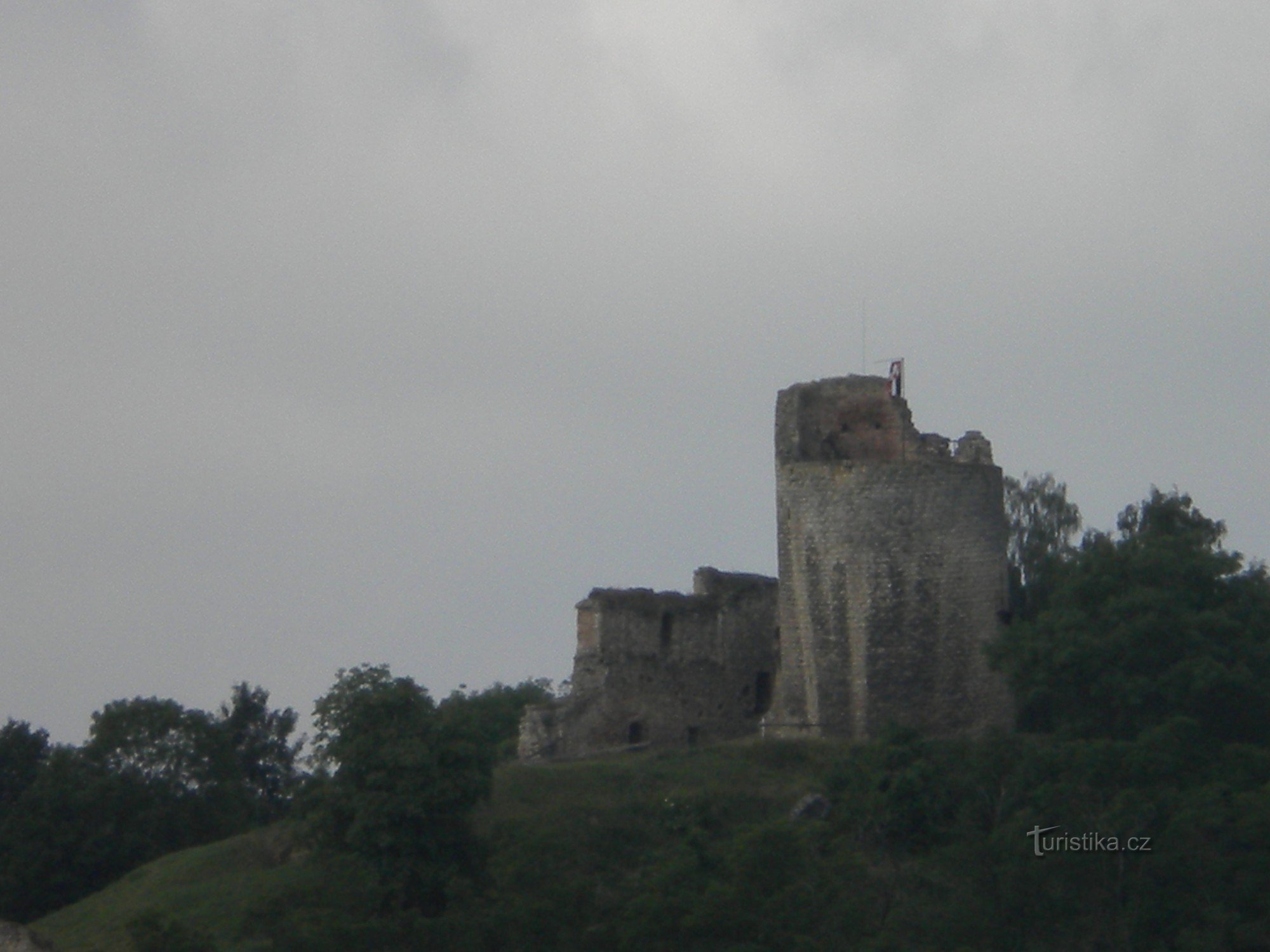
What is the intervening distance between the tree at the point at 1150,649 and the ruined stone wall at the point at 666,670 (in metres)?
6.04

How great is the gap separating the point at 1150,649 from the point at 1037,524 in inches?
363

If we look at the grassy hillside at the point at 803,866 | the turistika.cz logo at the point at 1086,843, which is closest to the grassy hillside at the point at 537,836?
the grassy hillside at the point at 803,866

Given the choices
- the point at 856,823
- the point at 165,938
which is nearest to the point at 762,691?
the point at 856,823

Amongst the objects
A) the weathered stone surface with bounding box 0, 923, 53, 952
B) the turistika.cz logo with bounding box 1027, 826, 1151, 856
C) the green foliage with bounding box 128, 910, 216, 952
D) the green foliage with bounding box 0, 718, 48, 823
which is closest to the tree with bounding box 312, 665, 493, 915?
the green foliage with bounding box 128, 910, 216, 952

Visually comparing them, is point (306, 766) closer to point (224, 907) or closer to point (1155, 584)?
point (224, 907)

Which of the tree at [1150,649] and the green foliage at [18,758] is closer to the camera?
the tree at [1150,649]

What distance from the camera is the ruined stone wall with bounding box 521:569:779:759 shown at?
4056 centimetres

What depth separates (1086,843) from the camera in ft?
106

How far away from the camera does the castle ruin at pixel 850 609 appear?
124 ft

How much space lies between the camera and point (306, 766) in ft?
155

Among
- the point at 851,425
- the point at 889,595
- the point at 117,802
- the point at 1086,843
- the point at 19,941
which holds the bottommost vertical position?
the point at 19,941

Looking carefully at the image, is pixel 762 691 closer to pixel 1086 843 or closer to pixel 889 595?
pixel 889 595

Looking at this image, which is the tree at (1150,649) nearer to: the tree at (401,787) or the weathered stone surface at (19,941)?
the tree at (401,787)

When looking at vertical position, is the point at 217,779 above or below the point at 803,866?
above
